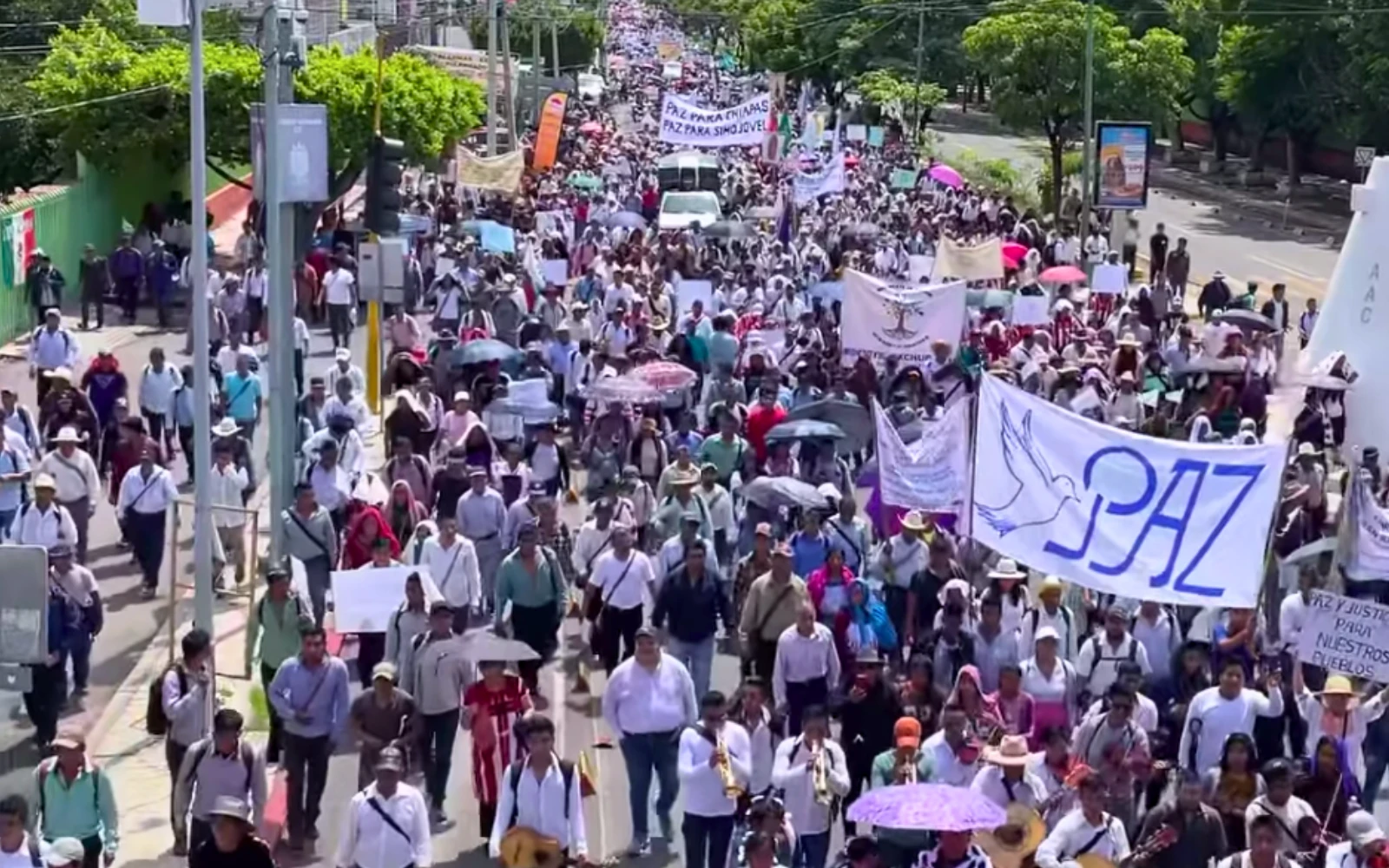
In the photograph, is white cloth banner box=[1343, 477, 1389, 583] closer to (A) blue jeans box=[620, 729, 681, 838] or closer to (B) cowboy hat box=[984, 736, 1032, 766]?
(B) cowboy hat box=[984, 736, 1032, 766]

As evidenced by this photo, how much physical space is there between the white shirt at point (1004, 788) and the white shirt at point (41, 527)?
22.5 ft

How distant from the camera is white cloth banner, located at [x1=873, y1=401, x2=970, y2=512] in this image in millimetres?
14766

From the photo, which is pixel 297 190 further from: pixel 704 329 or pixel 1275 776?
pixel 1275 776

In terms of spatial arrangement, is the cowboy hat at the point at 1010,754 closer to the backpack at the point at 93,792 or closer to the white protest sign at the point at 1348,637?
the white protest sign at the point at 1348,637

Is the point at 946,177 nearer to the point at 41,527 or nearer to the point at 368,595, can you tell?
the point at 41,527

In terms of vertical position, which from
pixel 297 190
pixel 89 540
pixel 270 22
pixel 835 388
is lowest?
pixel 89 540

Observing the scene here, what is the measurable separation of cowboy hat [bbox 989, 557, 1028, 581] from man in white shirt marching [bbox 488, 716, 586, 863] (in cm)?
333

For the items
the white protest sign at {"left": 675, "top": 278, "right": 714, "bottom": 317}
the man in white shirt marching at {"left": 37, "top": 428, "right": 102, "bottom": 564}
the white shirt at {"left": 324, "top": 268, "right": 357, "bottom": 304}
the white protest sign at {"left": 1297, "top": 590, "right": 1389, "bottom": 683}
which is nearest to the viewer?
the white protest sign at {"left": 1297, "top": 590, "right": 1389, "bottom": 683}

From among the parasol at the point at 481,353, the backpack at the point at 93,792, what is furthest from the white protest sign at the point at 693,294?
the backpack at the point at 93,792

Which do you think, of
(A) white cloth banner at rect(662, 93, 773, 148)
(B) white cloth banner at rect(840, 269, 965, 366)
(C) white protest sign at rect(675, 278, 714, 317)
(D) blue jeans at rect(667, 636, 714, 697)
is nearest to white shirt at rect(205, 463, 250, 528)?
(D) blue jeans at rect(667, 636, 714, 697)

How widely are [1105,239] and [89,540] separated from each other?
2352cm

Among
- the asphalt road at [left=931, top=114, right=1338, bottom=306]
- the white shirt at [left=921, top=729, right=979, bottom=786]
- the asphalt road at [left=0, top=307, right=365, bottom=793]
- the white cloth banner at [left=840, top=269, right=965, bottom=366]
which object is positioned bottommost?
the asphalt road at [left=931, top=114, right=1338, bottom=306]

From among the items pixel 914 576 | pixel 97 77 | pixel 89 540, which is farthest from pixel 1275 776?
pixel 97 77

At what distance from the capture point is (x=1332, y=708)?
11742mm
